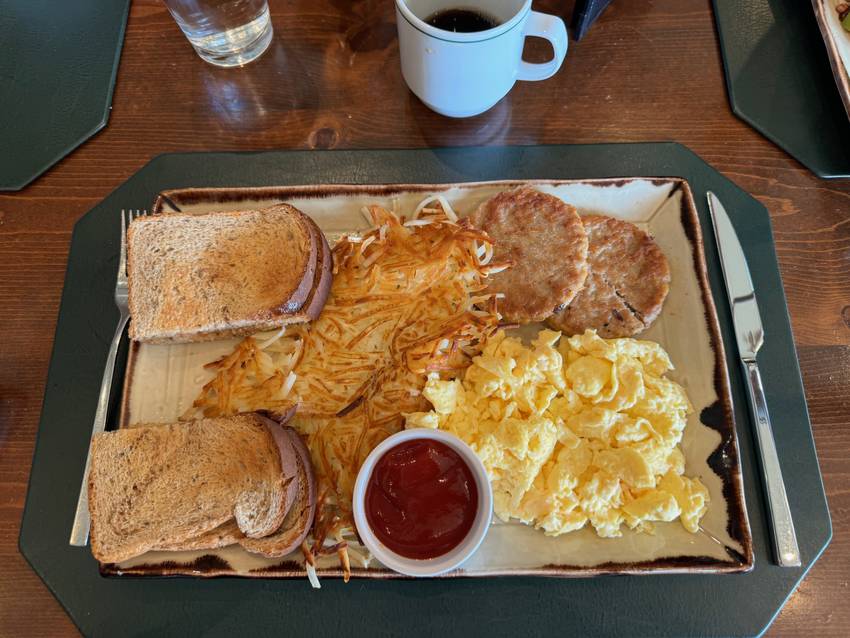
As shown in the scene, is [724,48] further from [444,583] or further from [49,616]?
[49,616]

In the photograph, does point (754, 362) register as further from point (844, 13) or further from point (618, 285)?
point (844, 13)

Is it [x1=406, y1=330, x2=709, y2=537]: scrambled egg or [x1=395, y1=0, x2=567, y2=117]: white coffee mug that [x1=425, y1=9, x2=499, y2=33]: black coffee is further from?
[x1=406, y1=330, x2=709, y2=537]: scrambled egg

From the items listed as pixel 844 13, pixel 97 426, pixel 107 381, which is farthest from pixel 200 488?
pixel 844 13

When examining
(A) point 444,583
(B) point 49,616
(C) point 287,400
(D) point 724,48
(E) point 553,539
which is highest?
(D) point 724,48

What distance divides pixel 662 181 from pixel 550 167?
1.53 ft

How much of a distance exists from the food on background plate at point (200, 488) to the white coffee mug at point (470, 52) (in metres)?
1.45

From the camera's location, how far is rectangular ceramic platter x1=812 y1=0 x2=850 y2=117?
2.42 metres

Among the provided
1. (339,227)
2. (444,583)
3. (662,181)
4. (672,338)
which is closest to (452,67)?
(339,227)

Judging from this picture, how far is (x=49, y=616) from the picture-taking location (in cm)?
200

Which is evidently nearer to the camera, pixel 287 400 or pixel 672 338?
pixel 287 400

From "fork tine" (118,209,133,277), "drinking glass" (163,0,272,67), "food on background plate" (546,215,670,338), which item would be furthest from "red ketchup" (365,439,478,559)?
"drinking glass" (163,0,272,67)

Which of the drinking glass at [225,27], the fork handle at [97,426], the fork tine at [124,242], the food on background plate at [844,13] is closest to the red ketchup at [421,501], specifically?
the fork handle at [97,426]

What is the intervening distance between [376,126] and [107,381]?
61.5 inches

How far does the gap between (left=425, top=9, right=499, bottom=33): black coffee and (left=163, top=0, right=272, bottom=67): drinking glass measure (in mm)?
902
